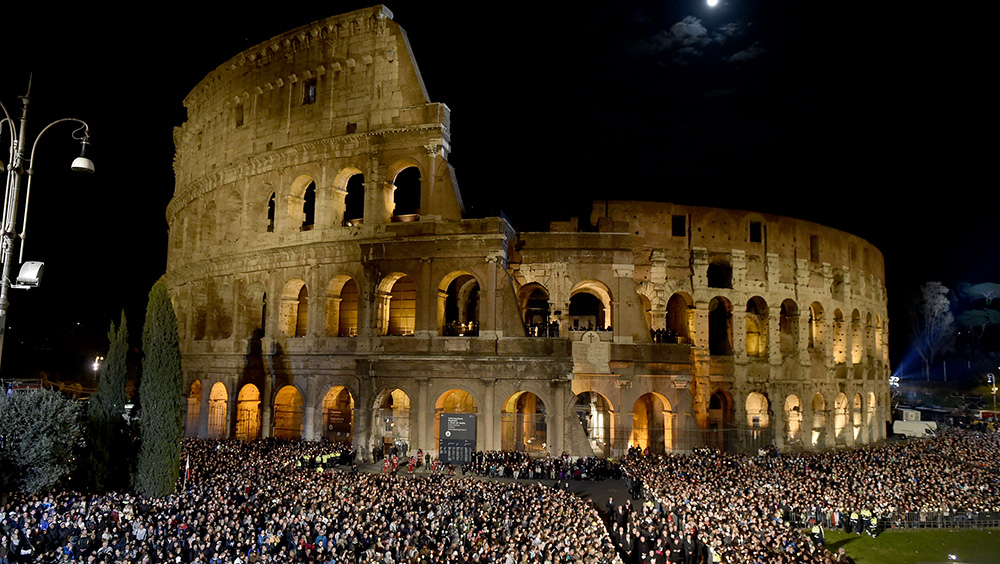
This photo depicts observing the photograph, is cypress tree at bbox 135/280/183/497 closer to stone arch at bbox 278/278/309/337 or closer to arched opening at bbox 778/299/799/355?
stone arch at bbox 278/278/309/337

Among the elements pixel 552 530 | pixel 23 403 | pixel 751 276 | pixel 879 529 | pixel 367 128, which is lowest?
pixel 879 529

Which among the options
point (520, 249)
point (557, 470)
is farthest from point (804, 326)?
point (557, 470)

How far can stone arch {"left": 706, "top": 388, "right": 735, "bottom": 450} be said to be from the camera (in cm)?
3284

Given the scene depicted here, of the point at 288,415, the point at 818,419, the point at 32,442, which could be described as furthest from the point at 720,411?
the point at 32,442

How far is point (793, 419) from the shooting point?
36688 mm

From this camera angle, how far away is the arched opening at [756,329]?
36.8 m

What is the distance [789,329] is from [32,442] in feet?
117

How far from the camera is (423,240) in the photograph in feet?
92.5

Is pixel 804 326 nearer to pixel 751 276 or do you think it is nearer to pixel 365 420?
pixel 751 276

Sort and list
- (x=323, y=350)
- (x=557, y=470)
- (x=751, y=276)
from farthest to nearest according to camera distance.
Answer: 1. (x=751, y=276)
2. (x=323, y=350)
3. (x=557, y=470)

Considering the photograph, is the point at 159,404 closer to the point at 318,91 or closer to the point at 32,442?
the point at 32,442

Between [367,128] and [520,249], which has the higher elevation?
[367,128]

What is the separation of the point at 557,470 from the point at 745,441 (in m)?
13.9

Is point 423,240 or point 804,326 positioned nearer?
point 423,240
